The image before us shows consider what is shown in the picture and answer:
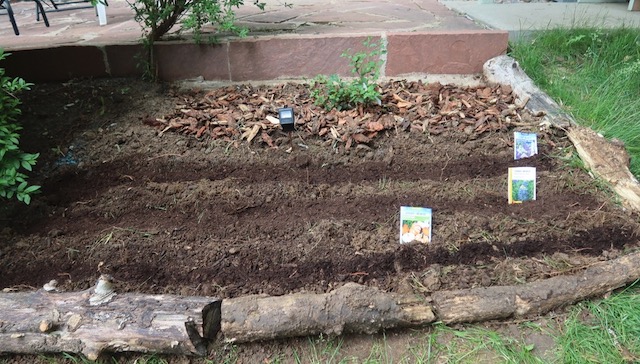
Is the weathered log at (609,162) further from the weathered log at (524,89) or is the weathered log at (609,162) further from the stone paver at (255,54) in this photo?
the stone paver at (255,54)

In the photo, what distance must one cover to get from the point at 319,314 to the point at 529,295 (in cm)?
82

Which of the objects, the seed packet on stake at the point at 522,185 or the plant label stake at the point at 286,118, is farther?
the plant label stake at the point at 286,118

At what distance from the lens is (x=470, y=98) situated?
2918mm

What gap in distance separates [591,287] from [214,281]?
153cm

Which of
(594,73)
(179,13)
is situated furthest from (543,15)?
(179,13)

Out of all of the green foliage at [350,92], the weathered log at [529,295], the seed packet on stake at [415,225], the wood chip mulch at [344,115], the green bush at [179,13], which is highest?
the green bush at [179,13]

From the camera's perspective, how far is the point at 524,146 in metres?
2.51

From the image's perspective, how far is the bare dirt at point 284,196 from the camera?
1.91 m

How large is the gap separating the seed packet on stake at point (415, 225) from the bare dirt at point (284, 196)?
52mm

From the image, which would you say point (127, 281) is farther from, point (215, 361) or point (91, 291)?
point (215, 361)

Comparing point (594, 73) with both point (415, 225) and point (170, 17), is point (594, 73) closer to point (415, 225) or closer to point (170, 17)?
point (415, 225)

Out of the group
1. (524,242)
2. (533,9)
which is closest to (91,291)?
(524,242)

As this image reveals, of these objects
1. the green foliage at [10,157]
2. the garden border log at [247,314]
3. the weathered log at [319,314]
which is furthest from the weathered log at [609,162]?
the green foliage at [10,157]

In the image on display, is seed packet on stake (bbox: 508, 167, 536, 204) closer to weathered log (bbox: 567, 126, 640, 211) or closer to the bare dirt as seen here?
the bare dirt
